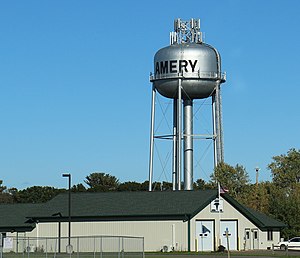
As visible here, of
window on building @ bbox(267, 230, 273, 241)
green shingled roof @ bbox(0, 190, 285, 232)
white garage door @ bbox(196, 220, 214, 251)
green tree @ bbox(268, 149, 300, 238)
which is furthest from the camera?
green tree @ bbox(268, 149, 300, 238)

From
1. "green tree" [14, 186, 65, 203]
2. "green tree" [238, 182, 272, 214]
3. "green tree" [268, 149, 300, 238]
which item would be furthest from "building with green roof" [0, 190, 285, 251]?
"green tree" [14, 186, 65, 203]

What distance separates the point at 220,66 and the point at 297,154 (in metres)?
17.1

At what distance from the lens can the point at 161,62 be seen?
90.8m

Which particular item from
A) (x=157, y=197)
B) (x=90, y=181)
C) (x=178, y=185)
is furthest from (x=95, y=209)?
(x=90, y=181)

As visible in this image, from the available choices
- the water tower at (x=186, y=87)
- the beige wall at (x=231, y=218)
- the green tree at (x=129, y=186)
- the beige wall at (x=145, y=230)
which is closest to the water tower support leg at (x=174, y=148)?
the water tower at (x=186, y=87)

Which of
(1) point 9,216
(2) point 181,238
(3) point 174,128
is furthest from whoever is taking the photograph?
(3) point 174,128

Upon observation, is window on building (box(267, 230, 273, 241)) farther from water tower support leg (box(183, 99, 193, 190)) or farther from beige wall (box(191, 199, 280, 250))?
water tower support leg (box(183, 99, 193, 190))

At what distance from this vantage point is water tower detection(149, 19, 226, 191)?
292 feet

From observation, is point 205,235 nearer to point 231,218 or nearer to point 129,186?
point 231,218

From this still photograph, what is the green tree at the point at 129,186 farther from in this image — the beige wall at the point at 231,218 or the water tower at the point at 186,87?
the beige wall at the point at 231,218

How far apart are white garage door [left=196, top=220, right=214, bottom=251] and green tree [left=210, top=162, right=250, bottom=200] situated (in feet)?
64.9

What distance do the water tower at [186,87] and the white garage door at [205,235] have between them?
42.9ft

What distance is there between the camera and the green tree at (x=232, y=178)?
318 feet

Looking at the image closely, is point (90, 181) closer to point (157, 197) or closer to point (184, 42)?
point (184, 42)
